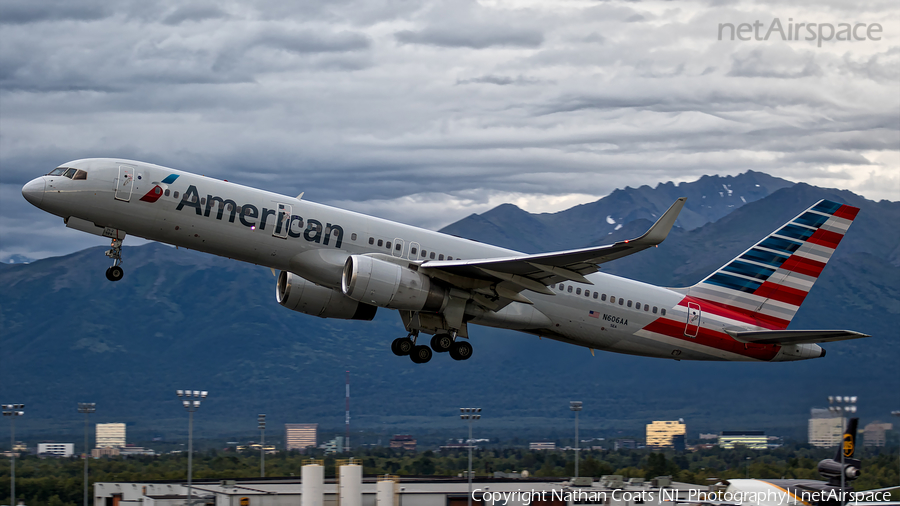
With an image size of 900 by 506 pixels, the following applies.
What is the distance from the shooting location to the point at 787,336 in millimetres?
40906

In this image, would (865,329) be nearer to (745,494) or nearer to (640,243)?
(745,494)

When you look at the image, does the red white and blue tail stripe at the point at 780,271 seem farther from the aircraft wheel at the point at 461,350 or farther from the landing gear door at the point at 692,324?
the aircraft wheel at the point at 461,350

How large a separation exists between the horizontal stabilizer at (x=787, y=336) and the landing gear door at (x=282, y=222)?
762 inches

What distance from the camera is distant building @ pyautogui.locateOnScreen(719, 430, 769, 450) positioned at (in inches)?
2807

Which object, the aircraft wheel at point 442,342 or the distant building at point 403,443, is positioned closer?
the aircraft wheel at point 442,342

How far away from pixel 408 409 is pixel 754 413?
276 feet

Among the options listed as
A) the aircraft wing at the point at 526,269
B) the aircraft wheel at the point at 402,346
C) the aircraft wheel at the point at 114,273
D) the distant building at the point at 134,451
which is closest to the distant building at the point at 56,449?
the distant building at the point at 134,451

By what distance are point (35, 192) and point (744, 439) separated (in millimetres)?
55593

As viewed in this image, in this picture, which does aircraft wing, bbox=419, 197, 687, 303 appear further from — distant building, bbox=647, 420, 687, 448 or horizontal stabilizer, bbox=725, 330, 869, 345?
distant building, bbox=647, 420, 687, 448

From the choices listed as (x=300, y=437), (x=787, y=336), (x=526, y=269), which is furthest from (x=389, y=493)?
(x=300, y=437)

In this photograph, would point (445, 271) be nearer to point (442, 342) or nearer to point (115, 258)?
point (442, 342)

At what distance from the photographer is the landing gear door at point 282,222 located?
119 ft

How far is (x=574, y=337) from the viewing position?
40500mm

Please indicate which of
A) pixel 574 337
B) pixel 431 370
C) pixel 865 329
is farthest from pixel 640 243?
pixel 431 370
